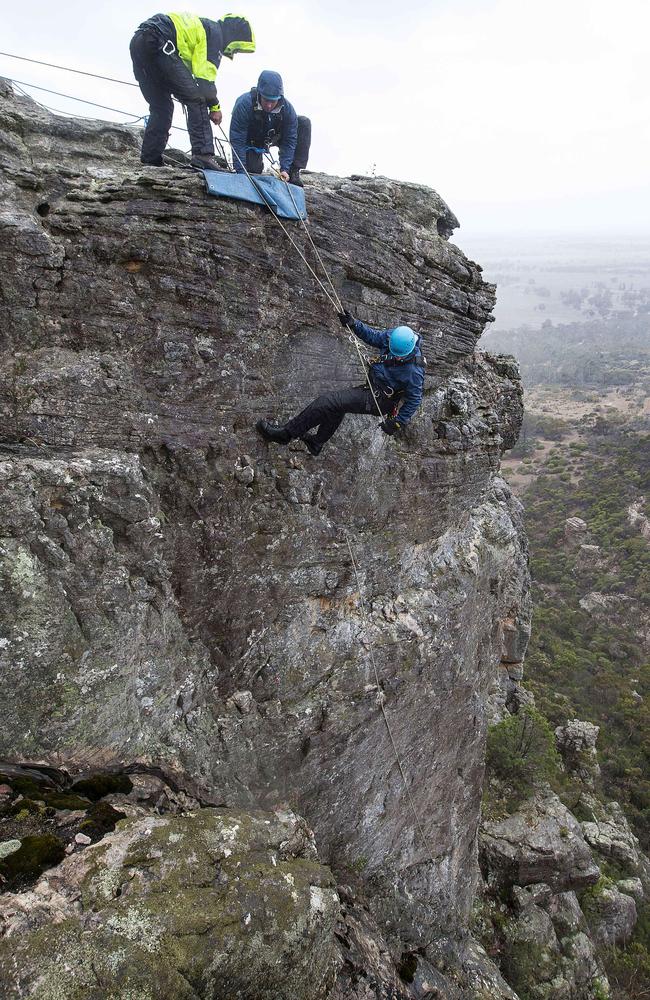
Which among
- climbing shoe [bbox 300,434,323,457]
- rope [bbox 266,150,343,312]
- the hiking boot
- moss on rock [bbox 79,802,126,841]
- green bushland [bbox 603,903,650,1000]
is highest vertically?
the hiking boot

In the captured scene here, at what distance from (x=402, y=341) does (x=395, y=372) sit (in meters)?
0.50

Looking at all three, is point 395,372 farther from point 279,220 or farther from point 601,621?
point 601,621

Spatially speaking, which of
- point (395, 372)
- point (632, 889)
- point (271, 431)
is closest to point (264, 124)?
point (395, 372)

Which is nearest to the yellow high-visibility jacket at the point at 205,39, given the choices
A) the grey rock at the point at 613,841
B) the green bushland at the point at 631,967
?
the green bushland at the point at 631,967

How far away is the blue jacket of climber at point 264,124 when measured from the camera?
7867 millimetres

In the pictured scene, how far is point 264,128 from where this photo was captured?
835 cm

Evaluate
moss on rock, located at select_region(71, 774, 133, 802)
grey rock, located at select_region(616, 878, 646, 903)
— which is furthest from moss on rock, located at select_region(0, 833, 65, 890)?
grey rock, located at select_region(616, 878, 646, 903)

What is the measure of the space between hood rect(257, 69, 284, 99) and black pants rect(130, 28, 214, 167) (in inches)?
37.7

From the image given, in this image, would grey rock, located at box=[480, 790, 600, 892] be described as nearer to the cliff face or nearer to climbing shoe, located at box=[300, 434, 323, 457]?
the cliff face

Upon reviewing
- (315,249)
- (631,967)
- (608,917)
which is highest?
(315,249)

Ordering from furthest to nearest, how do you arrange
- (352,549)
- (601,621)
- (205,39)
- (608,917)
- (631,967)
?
1. (601,621)
2. (608,917)
3. (631,967)
4. (352,549)
5. (205,39)

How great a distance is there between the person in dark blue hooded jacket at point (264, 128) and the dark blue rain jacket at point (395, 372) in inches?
100

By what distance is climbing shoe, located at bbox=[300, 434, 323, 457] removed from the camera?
841cm

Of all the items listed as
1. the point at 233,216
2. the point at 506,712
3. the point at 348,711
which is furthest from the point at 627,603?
the point at 233,216
